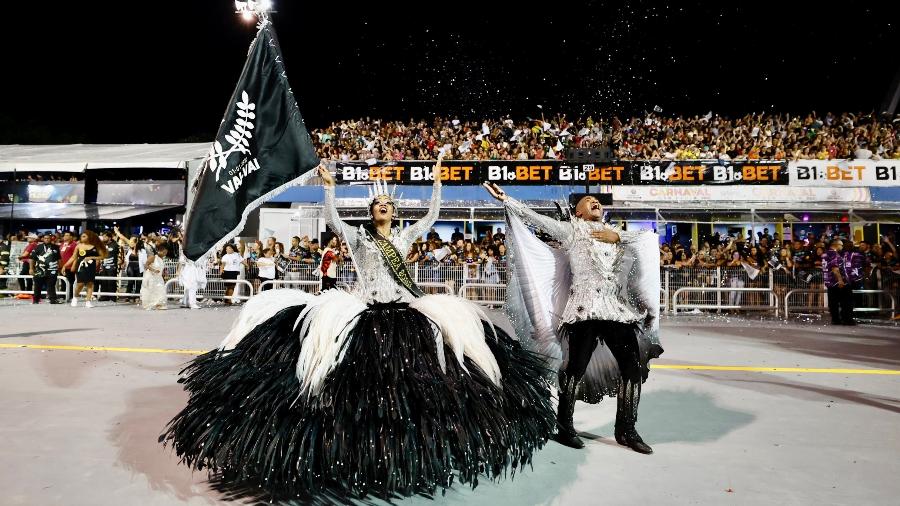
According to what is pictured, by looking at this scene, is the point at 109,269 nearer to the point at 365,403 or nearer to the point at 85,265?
the point at 85,265

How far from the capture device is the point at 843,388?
5941 mm

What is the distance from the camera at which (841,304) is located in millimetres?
11883

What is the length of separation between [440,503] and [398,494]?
0.78 feet

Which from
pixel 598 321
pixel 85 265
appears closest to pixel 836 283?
pixel 598 321

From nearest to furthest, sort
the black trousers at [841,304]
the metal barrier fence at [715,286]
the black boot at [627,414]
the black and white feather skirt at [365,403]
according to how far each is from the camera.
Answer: the black and white feather skirt at [365,403]
the black boot at [627,414]
the black trousers at [841,304]
the metal barrier fence at [715,286]

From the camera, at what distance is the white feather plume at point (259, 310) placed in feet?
12.1

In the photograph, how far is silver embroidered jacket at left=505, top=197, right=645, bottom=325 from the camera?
4.27m

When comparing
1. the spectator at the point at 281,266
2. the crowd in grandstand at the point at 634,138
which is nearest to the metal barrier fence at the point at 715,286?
the spectator at the point at 281,266

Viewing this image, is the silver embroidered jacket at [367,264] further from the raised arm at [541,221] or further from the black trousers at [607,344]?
the black trousers at [607,344]

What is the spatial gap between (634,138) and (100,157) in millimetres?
17928

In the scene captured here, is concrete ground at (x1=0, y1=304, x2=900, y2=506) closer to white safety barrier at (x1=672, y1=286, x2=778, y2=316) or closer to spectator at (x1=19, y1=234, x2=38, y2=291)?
white safety barrier at (x1=672, y1=286, x2=778, y2=316)

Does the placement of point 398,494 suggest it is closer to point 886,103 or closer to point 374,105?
point 374,105

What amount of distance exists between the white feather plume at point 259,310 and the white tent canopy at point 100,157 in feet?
57.3

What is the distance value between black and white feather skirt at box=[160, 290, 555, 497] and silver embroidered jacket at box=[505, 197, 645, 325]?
34.1 inches
